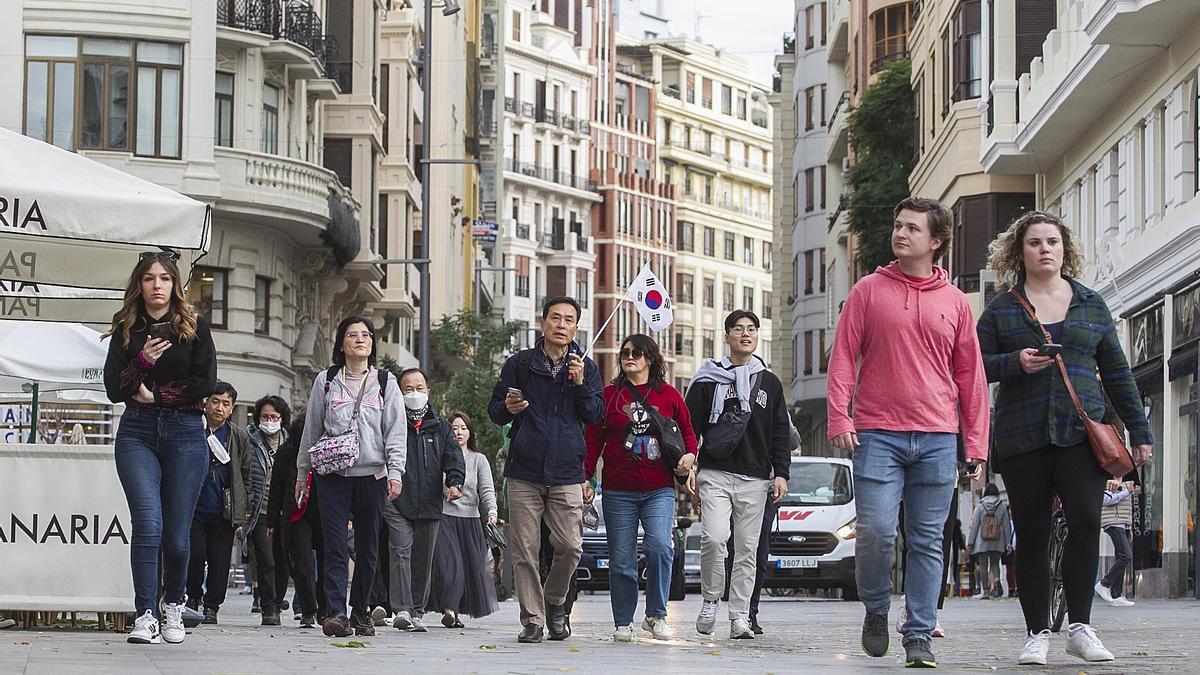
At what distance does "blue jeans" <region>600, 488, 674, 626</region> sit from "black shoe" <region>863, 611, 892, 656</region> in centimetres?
302

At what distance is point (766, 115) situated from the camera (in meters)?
177

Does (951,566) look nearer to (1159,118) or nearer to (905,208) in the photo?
(1159,118)

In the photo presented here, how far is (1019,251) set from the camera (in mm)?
11359

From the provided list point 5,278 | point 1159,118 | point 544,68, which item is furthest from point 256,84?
point 544,68

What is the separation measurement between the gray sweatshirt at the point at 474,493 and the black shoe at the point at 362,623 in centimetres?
372

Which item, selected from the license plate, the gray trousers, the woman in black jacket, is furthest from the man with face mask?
the license plate

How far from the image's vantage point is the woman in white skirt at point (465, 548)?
57.7 ft

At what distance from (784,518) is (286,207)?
1568 centimetres

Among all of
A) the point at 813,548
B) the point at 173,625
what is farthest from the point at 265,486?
the point at 813,548

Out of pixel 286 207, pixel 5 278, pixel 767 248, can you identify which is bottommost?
pixel 5 278

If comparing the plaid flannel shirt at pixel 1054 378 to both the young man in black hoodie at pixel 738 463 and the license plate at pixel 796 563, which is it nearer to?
the young man in black hoodie at pixel 738 463


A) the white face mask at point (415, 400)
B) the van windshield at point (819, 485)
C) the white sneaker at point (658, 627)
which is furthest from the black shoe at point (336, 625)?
the van windshield at point (819, 485)

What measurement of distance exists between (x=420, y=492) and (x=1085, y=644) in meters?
6.08

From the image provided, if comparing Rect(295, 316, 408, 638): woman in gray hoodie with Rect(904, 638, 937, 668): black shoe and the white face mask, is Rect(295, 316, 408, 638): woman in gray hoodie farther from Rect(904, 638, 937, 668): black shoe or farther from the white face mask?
Rect(904, 638, 937, 668): black shoe
